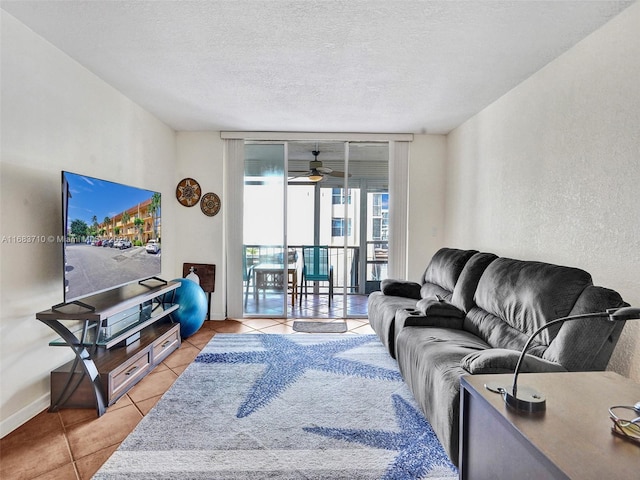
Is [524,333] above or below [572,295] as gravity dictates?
below

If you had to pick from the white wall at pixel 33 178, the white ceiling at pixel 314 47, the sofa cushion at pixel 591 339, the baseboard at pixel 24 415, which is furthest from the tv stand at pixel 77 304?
the sofa cushion at pixel 591 339

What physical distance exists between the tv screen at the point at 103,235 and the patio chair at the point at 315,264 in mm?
2417

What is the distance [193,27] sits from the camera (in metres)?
2.21

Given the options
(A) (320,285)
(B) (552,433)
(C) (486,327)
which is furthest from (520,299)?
(A) (320,285)

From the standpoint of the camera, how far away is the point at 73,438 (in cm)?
209

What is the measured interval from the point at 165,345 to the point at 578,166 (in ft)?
11.7

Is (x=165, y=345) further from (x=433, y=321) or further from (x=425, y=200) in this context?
(x=425, y=200)

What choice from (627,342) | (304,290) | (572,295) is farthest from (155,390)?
(304,290)

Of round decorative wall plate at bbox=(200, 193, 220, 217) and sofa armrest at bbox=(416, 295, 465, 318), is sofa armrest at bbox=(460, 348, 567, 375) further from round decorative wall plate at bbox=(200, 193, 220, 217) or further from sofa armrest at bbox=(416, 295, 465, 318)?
round decorative wall plate at bbox=(200, 193, 220, 217)

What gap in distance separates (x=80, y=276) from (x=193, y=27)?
1775 millimetres

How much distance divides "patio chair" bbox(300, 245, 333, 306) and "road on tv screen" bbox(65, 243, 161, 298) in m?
2.53

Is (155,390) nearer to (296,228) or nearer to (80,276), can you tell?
(80,276)

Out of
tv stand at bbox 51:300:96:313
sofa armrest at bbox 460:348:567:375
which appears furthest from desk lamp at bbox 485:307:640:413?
tv stand at bbox 51:300:96:313

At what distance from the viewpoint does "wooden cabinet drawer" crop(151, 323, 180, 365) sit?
3080 mm
